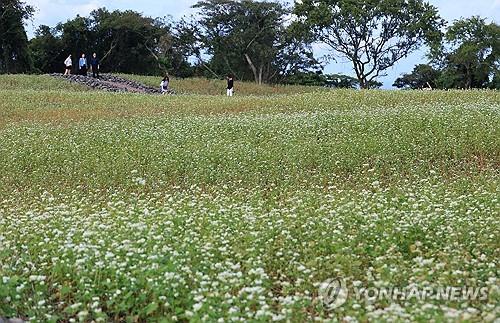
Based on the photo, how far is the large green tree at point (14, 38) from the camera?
150 feet

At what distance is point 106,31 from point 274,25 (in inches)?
553

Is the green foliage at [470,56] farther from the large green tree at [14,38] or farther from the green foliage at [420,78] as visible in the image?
the large green tree at [14,38]

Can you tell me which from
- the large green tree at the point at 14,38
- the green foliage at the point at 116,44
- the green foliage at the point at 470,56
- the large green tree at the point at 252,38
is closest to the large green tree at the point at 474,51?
the green foliage at the point at 470,56

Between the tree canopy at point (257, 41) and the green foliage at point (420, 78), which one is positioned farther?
the green foliage at point (420, 78)

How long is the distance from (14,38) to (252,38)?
16.7m

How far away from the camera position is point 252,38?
4716 cm

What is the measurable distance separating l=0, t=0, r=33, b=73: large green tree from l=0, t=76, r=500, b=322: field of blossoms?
30443mm

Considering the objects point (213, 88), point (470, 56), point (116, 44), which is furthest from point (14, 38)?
point (470, 56)

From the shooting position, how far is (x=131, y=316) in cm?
621

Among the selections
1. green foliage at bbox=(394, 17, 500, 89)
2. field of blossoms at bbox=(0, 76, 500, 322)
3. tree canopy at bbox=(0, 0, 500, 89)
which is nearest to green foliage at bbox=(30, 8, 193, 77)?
tree canopy at bbox=(0, 0, 500, 89)

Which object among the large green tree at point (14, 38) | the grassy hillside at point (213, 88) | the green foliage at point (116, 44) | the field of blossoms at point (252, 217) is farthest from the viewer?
the green foliage at point (116, 44)

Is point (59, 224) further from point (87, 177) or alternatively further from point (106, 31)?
point (106, 31)

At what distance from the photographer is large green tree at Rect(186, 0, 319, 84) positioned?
154ft

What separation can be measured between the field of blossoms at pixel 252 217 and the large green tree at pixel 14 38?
30443 millimetres
